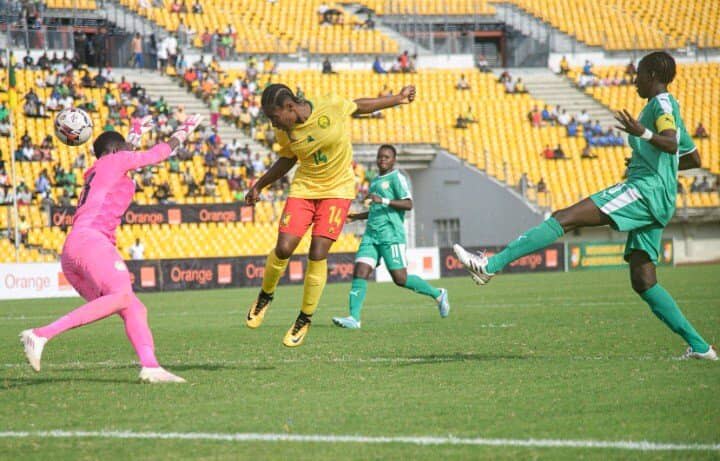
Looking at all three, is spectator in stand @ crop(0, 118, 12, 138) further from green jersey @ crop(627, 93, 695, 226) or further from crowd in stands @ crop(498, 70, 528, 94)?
green jersey @ crop(627, 93, 695, 226)

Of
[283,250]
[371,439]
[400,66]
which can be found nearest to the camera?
[371,439]

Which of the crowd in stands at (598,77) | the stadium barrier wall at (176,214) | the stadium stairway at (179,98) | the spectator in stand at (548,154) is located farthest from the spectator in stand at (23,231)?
the crowd in stands at (598,77)

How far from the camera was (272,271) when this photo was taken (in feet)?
33.9

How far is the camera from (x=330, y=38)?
50094 mm

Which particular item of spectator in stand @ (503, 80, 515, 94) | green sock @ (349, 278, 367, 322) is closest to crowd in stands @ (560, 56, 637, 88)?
spectator in stand @ (503, 80, 515, 94)

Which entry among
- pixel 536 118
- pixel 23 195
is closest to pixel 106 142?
pixel 23 195

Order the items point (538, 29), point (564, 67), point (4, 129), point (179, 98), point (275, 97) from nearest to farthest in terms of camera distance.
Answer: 1. point (275, 97)
2. point (4, 129)
3. point (179, 98)
4. point (564, 67)
5. point (538, 29)

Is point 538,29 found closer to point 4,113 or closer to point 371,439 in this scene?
point 4,113

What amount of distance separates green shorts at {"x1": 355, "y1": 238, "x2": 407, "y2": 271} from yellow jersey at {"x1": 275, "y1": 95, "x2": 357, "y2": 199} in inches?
198

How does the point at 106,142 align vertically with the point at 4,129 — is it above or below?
above

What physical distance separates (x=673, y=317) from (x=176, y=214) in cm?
2643

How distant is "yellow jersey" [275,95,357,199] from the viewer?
976 cm

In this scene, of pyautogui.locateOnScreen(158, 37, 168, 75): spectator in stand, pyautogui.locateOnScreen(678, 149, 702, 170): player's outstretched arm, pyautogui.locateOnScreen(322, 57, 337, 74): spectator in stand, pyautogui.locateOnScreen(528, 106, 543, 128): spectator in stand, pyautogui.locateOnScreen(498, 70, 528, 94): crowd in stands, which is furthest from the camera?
pyautogui.locateOnScreen(498, 70, 528, 94): crowd in stands

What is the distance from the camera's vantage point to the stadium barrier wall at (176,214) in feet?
107
